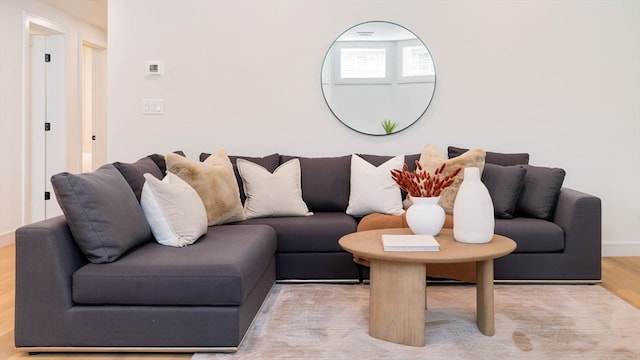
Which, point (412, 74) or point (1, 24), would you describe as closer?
point (412, 74)

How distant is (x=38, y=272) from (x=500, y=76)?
3.51m

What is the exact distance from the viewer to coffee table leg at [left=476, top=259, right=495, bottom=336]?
2357 millimetres

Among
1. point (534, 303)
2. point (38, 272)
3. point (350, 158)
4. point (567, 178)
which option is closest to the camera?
point (38, 272)

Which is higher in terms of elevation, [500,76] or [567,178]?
[500,76]

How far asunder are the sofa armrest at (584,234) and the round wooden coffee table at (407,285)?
3.42 ft

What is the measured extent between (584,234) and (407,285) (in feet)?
5.31

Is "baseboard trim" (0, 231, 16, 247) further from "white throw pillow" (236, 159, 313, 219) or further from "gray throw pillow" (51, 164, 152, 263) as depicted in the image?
"gray throw pillow" (51, 164, 152, 263)

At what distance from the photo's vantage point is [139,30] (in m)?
4.14

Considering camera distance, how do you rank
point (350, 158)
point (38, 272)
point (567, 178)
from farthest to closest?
point (567, 178), point (350, 158), point (38, 272)

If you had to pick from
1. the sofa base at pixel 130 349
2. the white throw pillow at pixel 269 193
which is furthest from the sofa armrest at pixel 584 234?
the sofa base at pixel 130 349

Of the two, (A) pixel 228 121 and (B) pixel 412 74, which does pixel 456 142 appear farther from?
(A) pixel 228 121

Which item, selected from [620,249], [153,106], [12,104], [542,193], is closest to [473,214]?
[542,193]

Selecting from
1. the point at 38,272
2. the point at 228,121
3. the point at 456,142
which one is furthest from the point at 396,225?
the point at 38,272

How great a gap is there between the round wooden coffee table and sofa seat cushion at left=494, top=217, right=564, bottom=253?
82 cm
